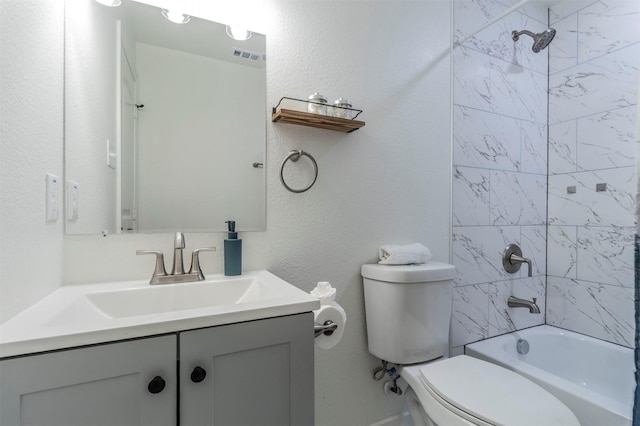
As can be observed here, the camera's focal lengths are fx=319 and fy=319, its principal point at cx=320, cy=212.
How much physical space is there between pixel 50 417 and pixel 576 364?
2358 millimetres

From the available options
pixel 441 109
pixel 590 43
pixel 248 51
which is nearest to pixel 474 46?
pixel 441 109

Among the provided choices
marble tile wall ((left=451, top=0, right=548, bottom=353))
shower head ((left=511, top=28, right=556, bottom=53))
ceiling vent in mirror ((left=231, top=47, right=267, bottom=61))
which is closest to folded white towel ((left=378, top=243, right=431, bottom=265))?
marble tile wall ((left=451, top=0, right=548, bottom=353))

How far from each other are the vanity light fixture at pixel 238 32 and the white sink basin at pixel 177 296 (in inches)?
36.6

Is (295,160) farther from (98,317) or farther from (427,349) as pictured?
(427,349)

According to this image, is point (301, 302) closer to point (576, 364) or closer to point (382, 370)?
point (382, 370)

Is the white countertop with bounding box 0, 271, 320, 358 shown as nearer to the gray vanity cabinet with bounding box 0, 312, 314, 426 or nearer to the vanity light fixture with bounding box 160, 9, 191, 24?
the gray vanity cabinet with bounding box 0, 312, 314, 426

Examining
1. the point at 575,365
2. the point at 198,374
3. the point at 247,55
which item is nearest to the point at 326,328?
the point at 198,374

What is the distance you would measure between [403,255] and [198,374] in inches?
38.8

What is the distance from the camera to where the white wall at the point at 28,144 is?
0.68 m

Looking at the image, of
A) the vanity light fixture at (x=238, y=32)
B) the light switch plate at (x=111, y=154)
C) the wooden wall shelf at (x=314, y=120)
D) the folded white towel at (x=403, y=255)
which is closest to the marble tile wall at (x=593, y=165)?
the folded white towel at (x=403, y=255)

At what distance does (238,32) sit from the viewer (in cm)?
125

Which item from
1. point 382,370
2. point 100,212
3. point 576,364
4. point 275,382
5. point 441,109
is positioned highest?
point 441,109

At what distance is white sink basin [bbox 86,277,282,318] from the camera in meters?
0.95

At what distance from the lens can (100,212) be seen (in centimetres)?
107
